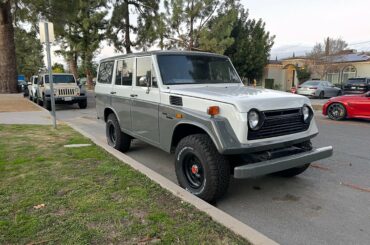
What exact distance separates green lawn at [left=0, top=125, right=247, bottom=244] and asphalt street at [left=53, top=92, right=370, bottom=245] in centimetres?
82

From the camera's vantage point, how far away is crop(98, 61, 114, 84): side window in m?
6.68

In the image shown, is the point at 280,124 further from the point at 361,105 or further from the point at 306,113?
the point at 361,105

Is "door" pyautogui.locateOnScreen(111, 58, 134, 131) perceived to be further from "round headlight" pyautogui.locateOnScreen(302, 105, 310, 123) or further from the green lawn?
"round headlight" pyautogui.locateOnScreen(302, 105, 310, 123)

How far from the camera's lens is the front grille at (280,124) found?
151 inches

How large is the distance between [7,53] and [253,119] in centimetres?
2459

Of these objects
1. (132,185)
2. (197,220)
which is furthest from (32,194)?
(197,220)

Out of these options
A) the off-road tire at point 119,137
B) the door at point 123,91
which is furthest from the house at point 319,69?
the door at point 123,91

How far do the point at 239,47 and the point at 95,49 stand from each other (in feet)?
48.8

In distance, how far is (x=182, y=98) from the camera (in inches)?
171

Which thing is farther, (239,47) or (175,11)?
(239,47)

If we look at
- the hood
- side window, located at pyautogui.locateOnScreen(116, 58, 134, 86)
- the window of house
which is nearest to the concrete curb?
the hood

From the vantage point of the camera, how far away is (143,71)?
5.33 m

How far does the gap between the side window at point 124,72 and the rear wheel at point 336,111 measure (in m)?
8.81

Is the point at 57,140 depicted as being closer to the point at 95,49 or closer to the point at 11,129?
the point at 11,129
